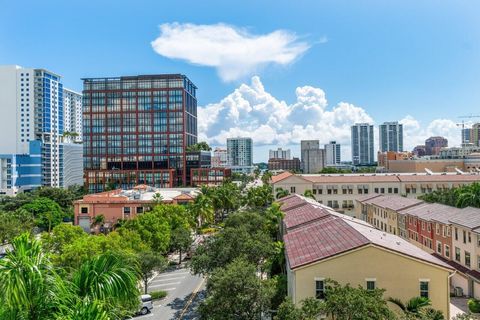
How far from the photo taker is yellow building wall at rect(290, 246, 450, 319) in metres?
26.4

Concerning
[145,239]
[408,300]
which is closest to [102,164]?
[145,239]

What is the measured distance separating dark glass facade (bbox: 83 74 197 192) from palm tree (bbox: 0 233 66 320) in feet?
489

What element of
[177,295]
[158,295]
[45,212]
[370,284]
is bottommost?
[177,295]

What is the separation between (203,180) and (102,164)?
45.1m

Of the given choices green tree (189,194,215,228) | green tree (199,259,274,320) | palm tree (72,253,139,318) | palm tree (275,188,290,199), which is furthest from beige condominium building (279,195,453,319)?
palm tree (275,188,290,199)

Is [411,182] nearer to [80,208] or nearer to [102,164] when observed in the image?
[80,208]

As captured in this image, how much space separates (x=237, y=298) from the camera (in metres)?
23.9

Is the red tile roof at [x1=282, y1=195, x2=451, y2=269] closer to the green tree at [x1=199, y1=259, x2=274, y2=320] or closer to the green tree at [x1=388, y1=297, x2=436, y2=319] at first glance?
the green tree at [x1=388, y1=297, x2=436, y2=319]

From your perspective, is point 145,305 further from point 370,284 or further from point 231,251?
point 370,284

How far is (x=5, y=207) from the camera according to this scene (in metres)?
105

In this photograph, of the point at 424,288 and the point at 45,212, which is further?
the point at 45,212

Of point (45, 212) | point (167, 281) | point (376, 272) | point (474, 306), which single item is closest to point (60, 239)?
point (167, 281)

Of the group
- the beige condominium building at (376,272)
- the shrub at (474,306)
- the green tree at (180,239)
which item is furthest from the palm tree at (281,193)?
the beige condominium building at (376,272)

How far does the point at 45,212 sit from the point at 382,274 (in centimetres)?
9275
